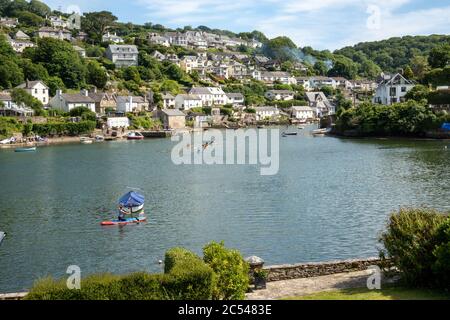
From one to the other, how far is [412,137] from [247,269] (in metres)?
79.1

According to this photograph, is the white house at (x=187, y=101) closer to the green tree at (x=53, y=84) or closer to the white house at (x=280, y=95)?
the green tree at (x=53, y=84)

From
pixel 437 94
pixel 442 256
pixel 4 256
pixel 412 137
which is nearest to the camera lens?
pixel 442 256

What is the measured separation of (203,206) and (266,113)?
116m

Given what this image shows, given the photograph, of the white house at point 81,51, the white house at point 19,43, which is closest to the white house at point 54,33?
the white house at point 19,43

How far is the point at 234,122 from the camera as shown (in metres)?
140

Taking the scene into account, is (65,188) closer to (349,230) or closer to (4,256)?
(4,256)

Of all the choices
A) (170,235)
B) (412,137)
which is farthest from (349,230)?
(412,137)

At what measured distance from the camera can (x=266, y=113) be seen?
15250 centimetres

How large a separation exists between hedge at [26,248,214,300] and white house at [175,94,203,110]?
122139mm

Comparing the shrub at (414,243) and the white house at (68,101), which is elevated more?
the white house at (68,101)

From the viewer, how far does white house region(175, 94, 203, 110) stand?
A: 13575 centimetres

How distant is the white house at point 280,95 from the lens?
560 ft

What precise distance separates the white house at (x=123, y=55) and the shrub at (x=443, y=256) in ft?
466

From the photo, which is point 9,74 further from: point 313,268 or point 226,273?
point 226,273
